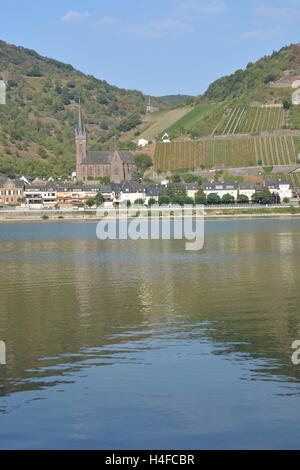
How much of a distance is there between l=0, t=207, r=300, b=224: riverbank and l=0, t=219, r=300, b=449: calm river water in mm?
78391

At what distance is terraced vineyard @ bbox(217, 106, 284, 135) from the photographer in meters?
162

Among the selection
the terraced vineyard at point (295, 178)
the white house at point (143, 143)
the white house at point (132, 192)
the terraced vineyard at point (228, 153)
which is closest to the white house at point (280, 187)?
the terraced vineyard at point (295, 178)

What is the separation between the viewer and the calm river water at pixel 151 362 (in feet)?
44.8

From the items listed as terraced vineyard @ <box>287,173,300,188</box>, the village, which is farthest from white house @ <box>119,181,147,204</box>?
terraced vineyard @ <box>287,173,300,188</box>

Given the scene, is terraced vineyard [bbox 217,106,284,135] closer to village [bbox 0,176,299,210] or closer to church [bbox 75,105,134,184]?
church [bbox 75,105,134,184]

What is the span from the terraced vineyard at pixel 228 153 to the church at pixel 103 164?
19.9 ft

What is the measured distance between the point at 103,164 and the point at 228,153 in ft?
92.1

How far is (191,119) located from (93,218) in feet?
269

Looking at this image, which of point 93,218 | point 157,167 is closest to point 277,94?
point 157,167

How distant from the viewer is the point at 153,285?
3312cm

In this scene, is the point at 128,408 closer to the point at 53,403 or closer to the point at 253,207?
the point at 53,403

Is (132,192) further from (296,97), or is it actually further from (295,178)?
(296,97)

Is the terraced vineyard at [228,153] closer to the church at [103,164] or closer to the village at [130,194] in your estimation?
the church at [103,164]

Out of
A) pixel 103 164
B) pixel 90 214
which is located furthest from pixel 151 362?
pixel 103 164
